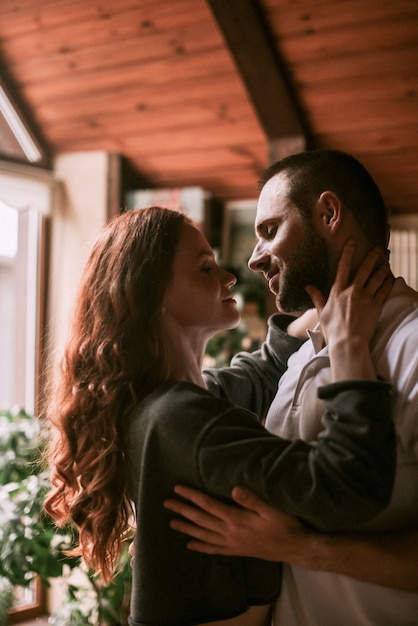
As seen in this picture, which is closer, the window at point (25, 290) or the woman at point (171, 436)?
the woman at point (171, 436)

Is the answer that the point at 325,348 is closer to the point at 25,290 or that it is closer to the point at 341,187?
the point at 341,187

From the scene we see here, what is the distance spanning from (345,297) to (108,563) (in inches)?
31.4

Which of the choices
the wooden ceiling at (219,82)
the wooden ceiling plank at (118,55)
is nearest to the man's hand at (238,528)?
the wooden ceiling at (219,82)

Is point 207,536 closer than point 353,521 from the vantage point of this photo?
No

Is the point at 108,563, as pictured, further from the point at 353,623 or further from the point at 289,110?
the point at 289,110

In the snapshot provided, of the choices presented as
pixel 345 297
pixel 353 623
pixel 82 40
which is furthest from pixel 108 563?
pixel 82 40

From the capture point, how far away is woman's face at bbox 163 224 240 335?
5.11ft

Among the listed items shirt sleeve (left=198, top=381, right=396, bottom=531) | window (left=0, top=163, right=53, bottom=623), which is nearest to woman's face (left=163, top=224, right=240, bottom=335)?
shirt sleeve (left=198, top=381, right=396, bottom=531)

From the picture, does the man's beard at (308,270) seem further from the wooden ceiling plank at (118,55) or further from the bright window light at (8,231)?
the bright window light at (8,231)

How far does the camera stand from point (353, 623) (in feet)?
4.58

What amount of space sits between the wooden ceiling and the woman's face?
6.59ft

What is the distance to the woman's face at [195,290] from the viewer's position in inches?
61.3

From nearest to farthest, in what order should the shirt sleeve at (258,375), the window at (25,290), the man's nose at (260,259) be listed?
the man's nose at (260,259)
the shirt sleeve at (258,375)
the window at (25,290)

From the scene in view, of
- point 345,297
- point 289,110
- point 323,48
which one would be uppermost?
point 323,48
